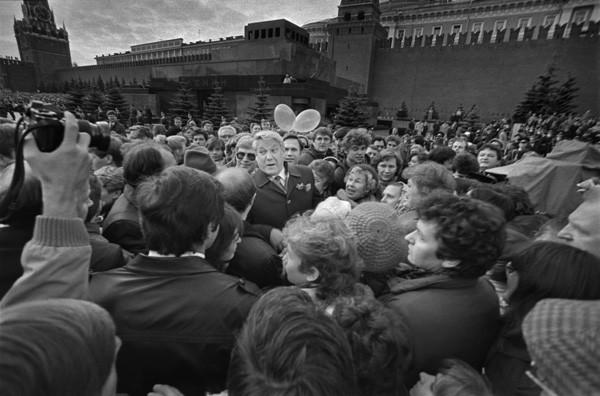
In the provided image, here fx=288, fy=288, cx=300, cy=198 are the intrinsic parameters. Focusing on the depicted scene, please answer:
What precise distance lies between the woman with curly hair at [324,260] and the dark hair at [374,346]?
274 millimetres

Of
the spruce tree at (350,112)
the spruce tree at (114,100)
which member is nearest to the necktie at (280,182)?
the spruce tree at (350,112)

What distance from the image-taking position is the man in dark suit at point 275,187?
313 centimetres

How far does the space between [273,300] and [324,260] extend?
0.54 m

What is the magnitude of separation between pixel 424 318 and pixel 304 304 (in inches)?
27.3

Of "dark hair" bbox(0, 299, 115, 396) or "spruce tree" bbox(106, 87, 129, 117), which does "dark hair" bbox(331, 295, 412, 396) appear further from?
"spruce tree" bbox(106, 87, 129, 117)

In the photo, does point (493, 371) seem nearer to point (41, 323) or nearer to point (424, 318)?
point (424, 318)

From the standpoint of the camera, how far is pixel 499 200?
249cm

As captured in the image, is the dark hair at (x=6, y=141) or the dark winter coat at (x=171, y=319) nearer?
the dark winter coat at (x=171, y=319)

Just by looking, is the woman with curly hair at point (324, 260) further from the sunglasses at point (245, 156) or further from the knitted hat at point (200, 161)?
the sunglasses at point (245, 156)

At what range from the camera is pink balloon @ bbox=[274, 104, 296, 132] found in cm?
805

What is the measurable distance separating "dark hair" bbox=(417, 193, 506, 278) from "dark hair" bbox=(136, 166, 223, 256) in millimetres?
1128

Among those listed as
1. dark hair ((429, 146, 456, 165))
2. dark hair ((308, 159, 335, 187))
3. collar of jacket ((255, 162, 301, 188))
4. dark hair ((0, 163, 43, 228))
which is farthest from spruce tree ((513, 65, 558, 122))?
dark hair ((0, 163, 43, 228))

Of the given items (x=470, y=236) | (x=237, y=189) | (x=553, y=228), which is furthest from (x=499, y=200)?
(x=237, y=189)

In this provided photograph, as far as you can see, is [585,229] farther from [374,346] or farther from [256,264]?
[256,264]
